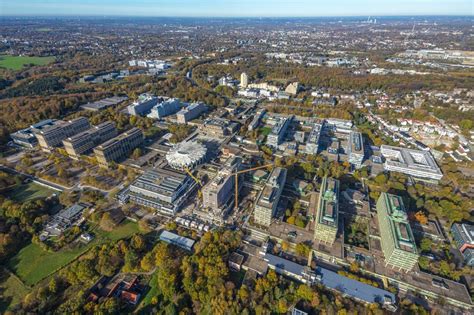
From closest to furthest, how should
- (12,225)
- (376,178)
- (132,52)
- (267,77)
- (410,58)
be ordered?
(12,225) < (376,178) < (267,77) < (410,58) < (132,52)

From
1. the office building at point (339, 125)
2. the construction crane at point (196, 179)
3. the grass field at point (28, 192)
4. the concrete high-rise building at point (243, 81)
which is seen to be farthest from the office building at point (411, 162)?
the grass field at point (28, 192)

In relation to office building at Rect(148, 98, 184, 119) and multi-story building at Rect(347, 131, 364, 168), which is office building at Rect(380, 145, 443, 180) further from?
office building at Rect(148, 98, 184, 119)

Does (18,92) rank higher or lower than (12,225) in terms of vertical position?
higher

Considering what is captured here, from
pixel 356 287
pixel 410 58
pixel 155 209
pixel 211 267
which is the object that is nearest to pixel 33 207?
pixel 155 209

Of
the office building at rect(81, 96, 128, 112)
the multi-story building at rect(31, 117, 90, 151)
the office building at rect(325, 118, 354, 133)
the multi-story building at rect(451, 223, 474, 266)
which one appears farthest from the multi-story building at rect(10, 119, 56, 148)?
the multi-story building at rect(451, 223, 474, 266)

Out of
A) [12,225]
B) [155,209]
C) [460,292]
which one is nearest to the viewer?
[460,292]

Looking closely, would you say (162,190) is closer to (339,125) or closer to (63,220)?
(63,220)

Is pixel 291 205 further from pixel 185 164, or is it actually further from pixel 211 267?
pixel 185 164
